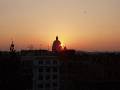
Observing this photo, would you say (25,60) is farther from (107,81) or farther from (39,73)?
(107,81)

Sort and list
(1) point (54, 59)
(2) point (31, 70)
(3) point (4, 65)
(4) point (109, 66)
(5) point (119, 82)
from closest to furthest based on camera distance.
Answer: (3) point (4, 65), (2) point (31, 70), (1) point (54, 59), (5) point (119, 82), (4) point (109, 66)

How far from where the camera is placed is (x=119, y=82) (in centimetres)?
6600

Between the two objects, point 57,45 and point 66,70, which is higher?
point 57,45

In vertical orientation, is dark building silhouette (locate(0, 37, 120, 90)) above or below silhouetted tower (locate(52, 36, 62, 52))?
below

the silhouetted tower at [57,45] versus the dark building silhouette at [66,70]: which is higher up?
the silhouetted tower at [57,45]

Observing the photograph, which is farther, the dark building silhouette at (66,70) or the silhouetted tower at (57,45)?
the silhouetted tower at (57,45)

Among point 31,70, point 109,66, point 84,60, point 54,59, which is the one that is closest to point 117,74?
point 109,66

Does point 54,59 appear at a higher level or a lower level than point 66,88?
higher

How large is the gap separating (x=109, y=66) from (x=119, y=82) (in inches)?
220

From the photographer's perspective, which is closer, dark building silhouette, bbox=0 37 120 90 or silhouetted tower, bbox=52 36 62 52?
dark building silhouette, bbox=0 37 120 90

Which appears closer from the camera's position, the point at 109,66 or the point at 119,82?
the point at 119,82

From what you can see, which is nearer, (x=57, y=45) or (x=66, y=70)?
(x=66, y=70)

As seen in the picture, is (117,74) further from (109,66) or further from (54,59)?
(54,59)

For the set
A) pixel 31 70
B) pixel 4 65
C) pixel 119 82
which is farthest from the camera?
pixel 119 82
